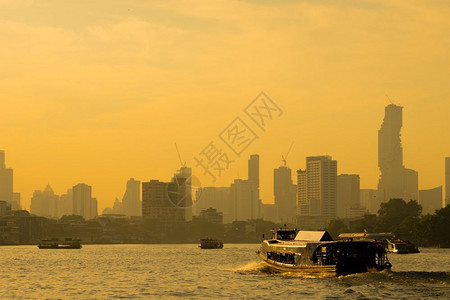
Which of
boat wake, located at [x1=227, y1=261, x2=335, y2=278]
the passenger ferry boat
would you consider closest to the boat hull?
the passenger ferry boat

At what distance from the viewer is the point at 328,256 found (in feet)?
327

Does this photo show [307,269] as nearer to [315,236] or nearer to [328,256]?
[328,256]

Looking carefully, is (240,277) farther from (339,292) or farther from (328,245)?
(339,292)

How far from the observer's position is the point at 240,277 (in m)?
112

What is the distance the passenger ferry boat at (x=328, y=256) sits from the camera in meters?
97.1

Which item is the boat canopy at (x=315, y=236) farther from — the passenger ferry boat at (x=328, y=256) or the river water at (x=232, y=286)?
the river water at (x=232, y=286)

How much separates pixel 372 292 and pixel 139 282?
3492cm

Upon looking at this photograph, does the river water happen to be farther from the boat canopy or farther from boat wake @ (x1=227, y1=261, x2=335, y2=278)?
the boat canopy

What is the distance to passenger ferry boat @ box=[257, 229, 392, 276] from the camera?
97125mm

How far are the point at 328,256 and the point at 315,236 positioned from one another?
956cm

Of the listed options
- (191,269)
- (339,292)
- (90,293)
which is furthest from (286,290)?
(191,269)

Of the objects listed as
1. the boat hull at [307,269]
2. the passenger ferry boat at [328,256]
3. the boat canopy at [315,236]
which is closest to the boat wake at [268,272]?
the boat hull at [307,269]

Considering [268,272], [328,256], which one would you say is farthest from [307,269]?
[268,272]

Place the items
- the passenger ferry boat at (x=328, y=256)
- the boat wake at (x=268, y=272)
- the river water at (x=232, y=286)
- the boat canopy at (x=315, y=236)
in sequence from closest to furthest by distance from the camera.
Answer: the river water at (x=232, y=286) < the passenger ferry boat at (x=328, y=256) < the boat wake at (x=268, y=272) < the boat canopy at (x=315, y=236)
